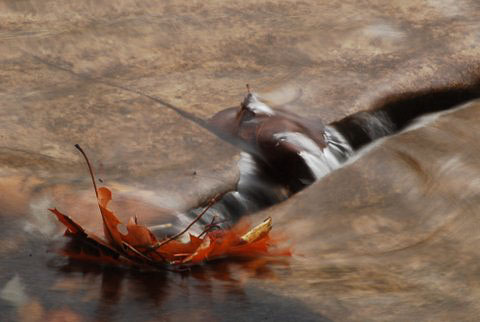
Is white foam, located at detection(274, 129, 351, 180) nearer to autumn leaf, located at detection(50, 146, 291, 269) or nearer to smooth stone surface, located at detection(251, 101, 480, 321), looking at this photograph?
smooth stone surface, located at detection(251, 101, 480, 321)

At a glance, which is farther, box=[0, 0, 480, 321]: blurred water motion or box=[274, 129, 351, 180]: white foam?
box=[274, 129, 351, 180]: white foam

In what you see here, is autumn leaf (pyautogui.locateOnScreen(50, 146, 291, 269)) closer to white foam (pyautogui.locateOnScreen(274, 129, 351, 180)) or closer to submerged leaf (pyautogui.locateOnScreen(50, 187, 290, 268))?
submerged leaf (pyautogui.locateOnScreen(50, 187, 290, 268))

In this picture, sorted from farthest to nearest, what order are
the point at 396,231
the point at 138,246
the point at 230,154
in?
the point at 230,154
the point at 396,231
the point at 138,246

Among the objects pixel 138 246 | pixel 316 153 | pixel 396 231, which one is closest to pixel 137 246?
pixel 138 246

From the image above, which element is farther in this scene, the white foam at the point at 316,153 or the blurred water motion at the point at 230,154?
the white foam at the point at 316,153

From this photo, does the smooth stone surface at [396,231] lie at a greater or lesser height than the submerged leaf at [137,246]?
lesser

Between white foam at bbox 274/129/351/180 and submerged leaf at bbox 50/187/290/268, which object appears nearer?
submerged leaf at bbox 50/187/290/268

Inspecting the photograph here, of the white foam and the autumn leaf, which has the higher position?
the autumn leaf

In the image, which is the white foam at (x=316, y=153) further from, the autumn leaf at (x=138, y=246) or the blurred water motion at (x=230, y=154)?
the autumn leaf at (x=138, y=246)

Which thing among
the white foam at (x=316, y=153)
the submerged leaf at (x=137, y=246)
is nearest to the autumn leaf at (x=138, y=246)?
the submerged leaf at (x=137, y=246)

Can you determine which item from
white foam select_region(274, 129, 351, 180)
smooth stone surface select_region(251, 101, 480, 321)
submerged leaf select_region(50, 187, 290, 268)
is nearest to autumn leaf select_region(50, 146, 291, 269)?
submerged leaf select_region(50, 187, 290, 268)

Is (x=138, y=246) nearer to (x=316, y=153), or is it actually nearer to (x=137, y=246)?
(x=137, y=246)
